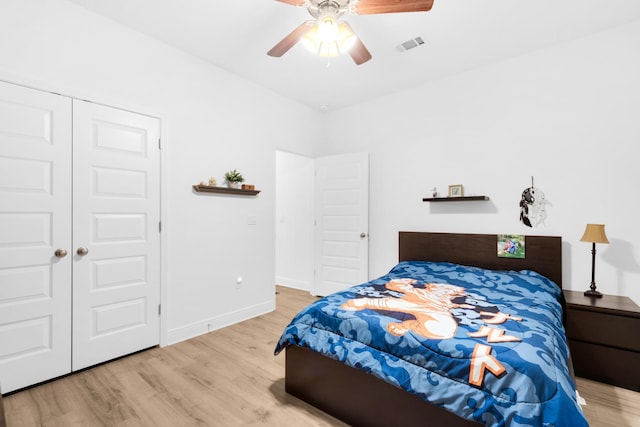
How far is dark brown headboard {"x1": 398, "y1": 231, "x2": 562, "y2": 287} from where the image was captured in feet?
9.61

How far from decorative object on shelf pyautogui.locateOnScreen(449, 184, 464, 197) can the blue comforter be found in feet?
4.13

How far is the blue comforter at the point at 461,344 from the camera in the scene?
127cm

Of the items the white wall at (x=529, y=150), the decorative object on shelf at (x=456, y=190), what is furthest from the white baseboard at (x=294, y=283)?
the decorative object on shelf at (x=456, y=190)

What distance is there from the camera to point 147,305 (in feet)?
9.14

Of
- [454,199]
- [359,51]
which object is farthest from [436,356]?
[454,199]

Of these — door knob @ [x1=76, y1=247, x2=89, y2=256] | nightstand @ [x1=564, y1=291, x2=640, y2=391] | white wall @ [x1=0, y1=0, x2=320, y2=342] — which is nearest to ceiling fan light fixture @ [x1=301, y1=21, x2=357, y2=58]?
white wall @ [x1=0, y1=0, x2=320, y2=342]

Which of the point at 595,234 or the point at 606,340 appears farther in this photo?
the point at 595,234

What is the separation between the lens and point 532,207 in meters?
3.09

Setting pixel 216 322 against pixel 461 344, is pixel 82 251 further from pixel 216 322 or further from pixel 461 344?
pixel 461 344

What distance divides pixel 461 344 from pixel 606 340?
5.50 feet

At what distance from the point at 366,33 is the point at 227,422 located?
3.16m

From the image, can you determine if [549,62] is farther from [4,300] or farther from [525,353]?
[4,300]

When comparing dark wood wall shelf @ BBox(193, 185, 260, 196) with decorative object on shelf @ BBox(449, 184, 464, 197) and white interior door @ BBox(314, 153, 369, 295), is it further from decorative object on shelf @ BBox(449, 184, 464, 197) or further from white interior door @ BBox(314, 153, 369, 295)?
decorative object on shelf @ BBox(449, 184, 464, 197)

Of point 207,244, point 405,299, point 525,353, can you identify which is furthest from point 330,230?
point 525,353
